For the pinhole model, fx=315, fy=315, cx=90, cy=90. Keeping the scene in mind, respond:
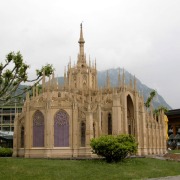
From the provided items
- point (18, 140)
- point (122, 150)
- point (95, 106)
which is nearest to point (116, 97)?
point (95, 106)

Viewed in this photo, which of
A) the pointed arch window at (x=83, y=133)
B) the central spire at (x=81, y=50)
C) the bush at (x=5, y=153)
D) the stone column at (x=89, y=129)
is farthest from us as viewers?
the central spire at (x=81, y=50)

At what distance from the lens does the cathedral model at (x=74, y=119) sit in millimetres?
35969

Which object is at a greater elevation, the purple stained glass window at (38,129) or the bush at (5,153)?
the purple stained glass window at (38,129)

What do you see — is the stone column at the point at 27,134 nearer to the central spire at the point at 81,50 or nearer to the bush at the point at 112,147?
the bush at the point at 112,147

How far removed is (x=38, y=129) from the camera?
3684 cm

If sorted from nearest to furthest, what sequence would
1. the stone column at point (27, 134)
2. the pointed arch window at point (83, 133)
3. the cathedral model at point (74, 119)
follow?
the cathedral model at point (74, 119), the pointed arch window at point (83, 133), the stone column at point (27, 134)

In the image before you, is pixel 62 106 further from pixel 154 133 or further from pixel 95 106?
pixel 154 133

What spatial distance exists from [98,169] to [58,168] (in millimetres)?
3356

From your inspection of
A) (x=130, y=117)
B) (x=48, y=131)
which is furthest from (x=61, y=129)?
(x=130, y=117)

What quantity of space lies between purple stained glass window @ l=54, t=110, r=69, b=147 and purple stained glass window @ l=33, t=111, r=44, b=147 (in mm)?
1604

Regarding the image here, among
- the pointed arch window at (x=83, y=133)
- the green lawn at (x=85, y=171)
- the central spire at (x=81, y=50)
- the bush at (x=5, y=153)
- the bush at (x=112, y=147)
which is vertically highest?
the central spire at (x=81, y=50)

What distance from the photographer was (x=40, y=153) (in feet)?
118

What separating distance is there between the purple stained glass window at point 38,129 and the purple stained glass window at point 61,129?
1604 mm

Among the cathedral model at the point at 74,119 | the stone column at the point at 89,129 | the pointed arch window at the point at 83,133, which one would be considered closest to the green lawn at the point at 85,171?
the stone column at the point at 89,129
